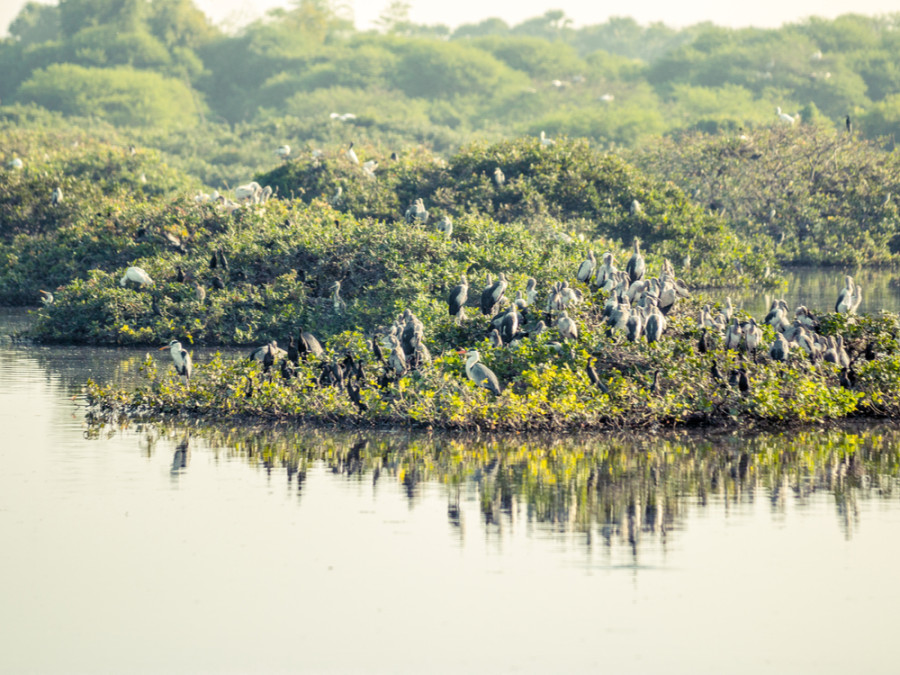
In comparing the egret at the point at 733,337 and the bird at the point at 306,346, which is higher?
the egret at the point at 733,337

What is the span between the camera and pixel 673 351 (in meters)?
13.0

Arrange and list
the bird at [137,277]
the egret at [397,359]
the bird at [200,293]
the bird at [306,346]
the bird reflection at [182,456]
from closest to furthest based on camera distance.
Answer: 1. the bird reflection at [182,456]
2. the egret at [397,359]
3. the bird at [306,346]
4. the bird at [200,293]
5. the bird at [137,277]

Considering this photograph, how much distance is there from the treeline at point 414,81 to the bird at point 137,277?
34204mm

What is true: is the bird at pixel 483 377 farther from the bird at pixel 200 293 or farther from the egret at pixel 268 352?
the bird at pixel 200 293

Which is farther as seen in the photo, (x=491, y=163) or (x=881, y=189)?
(x=881, y=189)

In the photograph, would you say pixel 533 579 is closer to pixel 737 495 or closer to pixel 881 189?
pixel 737 495

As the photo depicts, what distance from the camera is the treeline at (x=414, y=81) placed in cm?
5681

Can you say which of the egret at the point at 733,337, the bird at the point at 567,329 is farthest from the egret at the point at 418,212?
the egret at the point at 733,337

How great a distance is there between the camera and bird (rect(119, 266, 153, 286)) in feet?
64.3

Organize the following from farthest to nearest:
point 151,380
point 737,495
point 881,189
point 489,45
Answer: point 489,45, point 881,189, point 151,380, point 737,495

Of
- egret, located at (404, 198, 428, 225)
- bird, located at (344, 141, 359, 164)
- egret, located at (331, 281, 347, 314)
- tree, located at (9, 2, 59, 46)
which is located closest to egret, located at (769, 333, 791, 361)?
egret, located at (331, 281, 347, 314)

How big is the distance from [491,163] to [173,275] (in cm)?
1033

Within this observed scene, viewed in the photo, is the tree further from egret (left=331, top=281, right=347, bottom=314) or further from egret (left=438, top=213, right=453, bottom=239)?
egret (left=331, top=281, right=347, bottom=314)

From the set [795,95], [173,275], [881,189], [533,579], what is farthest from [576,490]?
[795,95]
